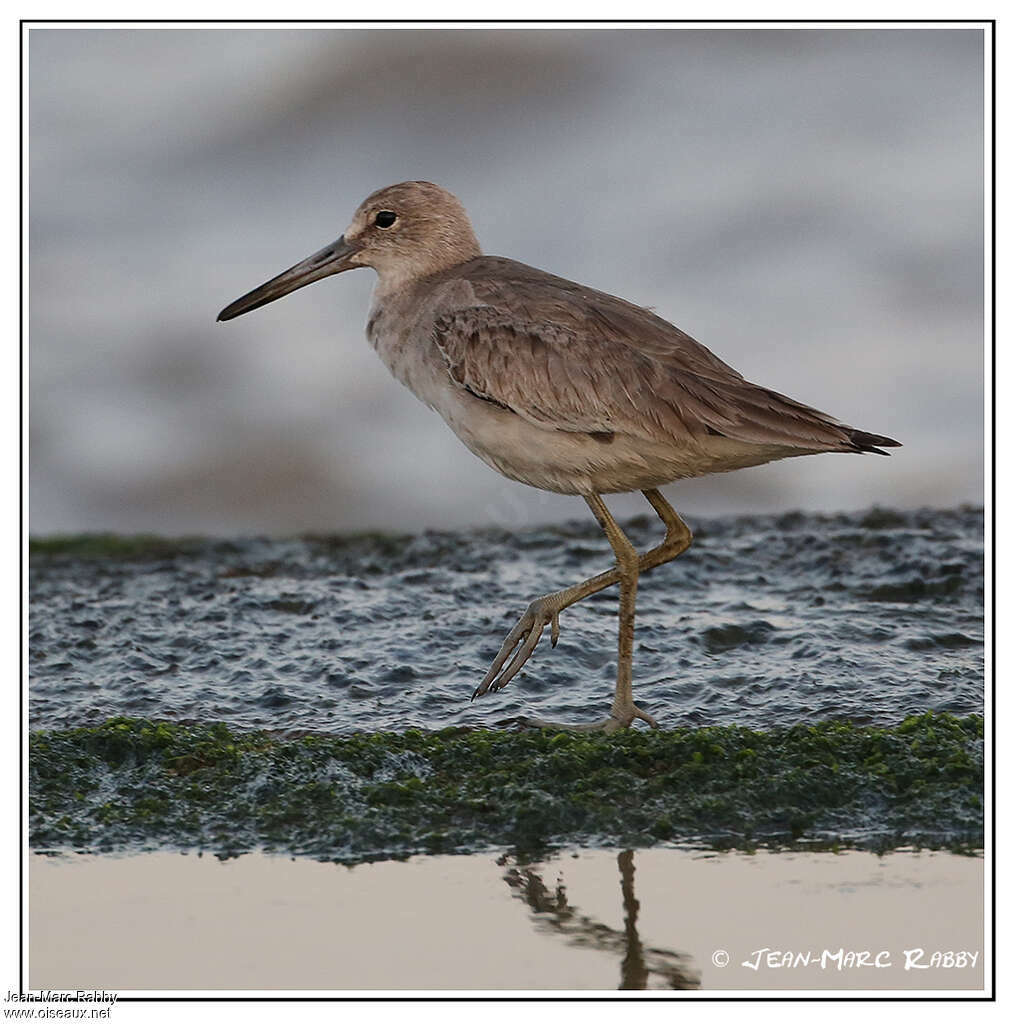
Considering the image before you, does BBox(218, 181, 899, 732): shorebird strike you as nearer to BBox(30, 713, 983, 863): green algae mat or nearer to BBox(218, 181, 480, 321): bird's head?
BBox(218, 181, 480, 321): bird's head

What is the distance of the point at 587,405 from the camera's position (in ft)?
17.1

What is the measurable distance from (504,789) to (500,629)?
68.0 inches

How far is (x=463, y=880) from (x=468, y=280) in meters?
2.48

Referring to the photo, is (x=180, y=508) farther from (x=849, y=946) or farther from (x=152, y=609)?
(x=849, y=946)

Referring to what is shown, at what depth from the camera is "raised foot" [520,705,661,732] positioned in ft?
16.3

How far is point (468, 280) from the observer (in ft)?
18.6

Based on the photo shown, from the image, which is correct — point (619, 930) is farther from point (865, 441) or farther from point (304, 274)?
point (304, 274)

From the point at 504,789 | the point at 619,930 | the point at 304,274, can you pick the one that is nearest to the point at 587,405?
the point at 504,789

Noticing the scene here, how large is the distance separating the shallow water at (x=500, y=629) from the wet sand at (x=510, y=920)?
1.05 m

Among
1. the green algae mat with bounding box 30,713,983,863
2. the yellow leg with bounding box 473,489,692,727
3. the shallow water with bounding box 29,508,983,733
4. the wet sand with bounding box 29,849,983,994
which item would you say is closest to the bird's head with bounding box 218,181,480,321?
the yellow leg with bounding box 473,489,692,727

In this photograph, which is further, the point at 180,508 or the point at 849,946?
the point at 180,508

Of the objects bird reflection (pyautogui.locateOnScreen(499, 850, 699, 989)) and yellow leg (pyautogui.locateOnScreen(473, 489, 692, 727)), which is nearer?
bird reflection (pyautogui.locateOnScreen(499, 850, 699, 989))

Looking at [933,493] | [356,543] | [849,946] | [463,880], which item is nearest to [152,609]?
[356,543]

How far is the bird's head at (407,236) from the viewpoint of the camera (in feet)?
19.8
